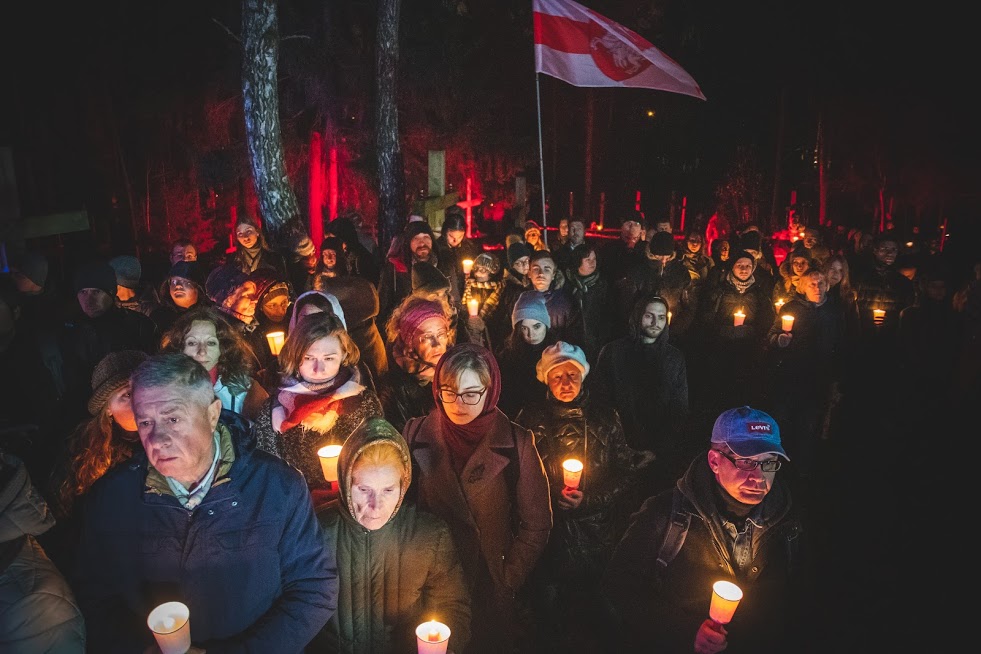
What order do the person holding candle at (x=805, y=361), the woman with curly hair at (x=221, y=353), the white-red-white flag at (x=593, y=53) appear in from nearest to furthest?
the woman with curly hair at (x=221, y=353), the person holding candle at (x=805, y=361), the white-red-white flag at (x=593, y=53)

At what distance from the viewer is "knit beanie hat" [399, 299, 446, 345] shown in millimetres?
4449

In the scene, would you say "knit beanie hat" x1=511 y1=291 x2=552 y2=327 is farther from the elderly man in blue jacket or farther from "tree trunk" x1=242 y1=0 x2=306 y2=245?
"tree trunk" x1=242 y1=0 x2=306 y2=245

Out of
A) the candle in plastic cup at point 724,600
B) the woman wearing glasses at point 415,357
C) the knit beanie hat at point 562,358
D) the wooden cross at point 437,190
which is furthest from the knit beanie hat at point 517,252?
the wooden cross at point 437,190

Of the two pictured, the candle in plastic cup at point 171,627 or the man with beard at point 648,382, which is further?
the man with beard at point 648,382

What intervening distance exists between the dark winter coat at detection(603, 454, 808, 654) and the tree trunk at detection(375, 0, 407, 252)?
32.5 feet

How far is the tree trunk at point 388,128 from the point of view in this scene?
1174cm

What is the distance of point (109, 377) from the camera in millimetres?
2977

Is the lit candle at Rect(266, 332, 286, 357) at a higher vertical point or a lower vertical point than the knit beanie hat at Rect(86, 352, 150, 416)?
lower

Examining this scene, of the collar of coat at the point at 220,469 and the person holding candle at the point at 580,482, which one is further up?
the collar of coat at the point at 220,469

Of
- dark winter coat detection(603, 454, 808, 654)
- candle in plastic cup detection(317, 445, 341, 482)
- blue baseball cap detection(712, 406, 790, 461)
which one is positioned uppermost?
blue baseball cap detection(712, 406, 790, 461)

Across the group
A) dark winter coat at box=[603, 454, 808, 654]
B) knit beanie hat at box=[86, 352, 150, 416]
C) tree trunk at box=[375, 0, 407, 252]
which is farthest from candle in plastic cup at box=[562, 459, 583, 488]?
tree trunk at box=[375, 0, 407, 252]

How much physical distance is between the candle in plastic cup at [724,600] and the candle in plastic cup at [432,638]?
1.08 metres

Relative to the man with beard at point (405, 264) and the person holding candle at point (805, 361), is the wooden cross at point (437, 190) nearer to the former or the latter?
the man with beard at point (405, 264)

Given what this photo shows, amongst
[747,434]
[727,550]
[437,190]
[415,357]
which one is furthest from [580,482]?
[437,190]
